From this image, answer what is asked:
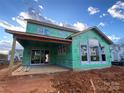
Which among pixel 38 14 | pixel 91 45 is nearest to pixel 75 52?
pixel 91 45

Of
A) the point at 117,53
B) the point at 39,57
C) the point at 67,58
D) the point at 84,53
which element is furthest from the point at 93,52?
the point at 117,53

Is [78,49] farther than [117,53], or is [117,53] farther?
[117,53]

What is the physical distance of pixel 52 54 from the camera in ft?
50.0

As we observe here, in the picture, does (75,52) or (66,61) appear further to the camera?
(66,61)

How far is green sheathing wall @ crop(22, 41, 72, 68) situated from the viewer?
37.4ft

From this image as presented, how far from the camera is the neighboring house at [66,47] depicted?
1045 centimetres

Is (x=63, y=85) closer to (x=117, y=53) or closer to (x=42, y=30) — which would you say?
(x=42, y=30)

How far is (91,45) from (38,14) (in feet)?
67.4

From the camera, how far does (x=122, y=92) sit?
4406 millimetres

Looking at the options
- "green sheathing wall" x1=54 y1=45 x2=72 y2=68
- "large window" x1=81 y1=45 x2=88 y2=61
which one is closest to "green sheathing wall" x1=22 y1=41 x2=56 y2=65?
"green sheathing wall" x1=54 y1=45 x2=72 y2=68

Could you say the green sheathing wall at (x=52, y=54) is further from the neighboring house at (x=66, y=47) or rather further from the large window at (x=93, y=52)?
the large window at (x=93, y=52)

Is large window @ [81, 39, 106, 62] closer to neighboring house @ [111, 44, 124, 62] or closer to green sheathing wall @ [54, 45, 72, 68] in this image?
green sheathing wall @ [54, 45, 72, 68]

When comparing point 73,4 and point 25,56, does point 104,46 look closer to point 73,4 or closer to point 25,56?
point 73,4

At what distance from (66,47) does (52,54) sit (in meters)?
4.08
